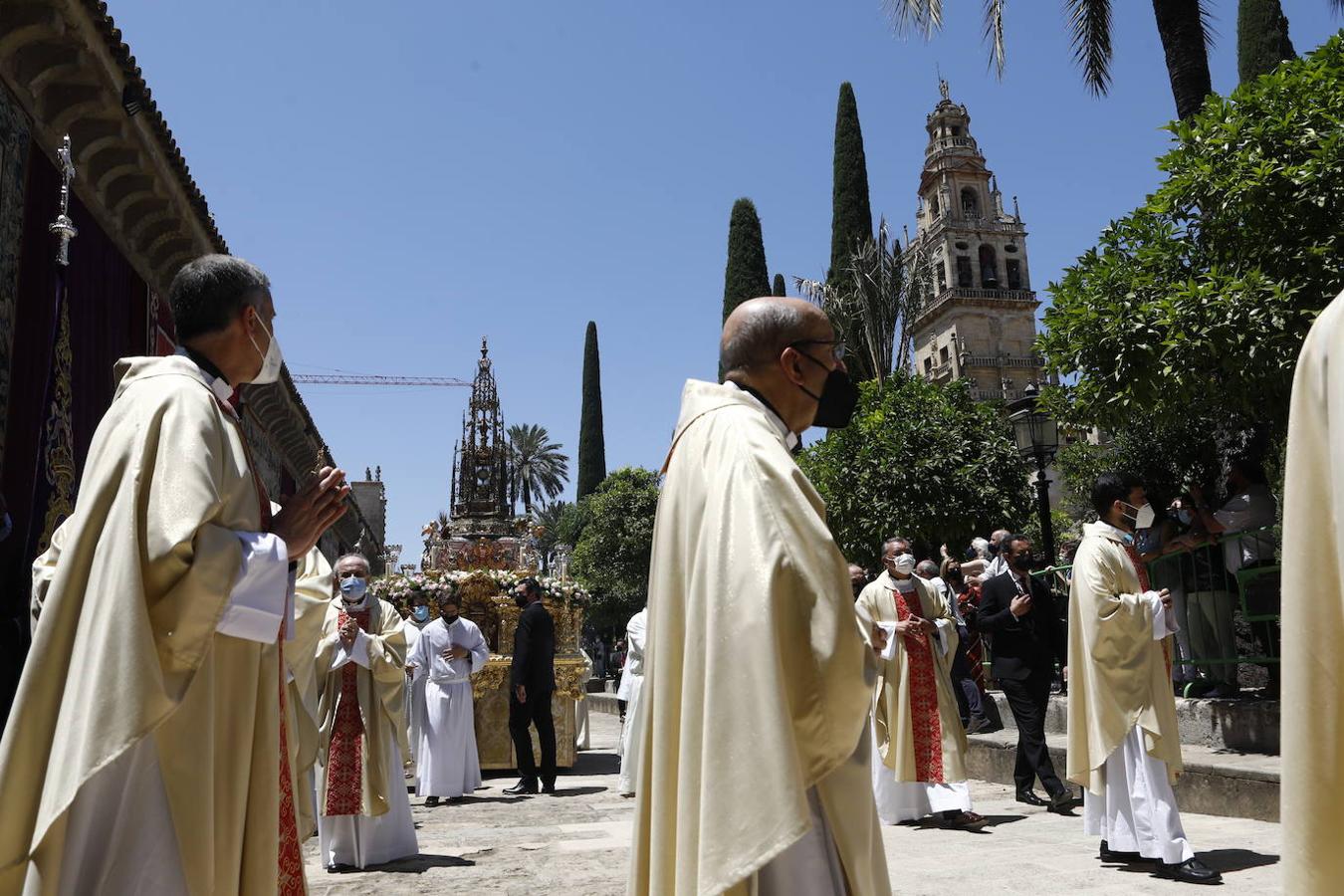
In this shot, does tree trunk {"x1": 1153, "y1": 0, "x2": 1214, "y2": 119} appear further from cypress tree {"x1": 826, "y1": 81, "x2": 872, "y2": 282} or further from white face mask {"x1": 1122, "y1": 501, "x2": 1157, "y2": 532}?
cypress tree {"x1": 826, "y1": 81, "x2": 872, "y2": 282}

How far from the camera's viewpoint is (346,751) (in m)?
7.63

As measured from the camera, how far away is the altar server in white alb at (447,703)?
11102 mm

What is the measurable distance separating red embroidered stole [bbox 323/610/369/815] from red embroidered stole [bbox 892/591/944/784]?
392cm

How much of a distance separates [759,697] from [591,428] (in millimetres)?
63591

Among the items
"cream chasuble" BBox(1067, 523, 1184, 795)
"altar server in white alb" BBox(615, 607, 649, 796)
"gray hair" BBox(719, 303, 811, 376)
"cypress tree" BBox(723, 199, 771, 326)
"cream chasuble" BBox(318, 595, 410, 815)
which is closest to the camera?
"gray hair" BBox(719, 303, 811, 376)

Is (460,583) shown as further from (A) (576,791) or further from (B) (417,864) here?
(B) (417,864)

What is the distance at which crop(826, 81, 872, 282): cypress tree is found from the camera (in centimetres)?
3716

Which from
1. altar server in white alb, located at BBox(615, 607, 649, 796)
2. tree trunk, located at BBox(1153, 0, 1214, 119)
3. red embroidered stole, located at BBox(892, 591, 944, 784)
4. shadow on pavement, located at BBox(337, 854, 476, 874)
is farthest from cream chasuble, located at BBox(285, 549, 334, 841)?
tree trunk, located at BBox(1153, 0, 1214, 119)

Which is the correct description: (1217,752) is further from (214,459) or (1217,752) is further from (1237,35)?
(1237,35)

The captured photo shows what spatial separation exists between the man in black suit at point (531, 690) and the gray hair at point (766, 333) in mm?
8812

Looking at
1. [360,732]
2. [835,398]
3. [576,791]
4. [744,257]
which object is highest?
[744,257]

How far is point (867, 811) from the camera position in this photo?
2.38 m

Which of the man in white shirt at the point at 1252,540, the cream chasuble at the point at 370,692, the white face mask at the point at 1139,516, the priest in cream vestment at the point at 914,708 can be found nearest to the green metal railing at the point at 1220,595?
the man in white shirt at the point at 1252,540

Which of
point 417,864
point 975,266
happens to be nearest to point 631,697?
point 417,864
